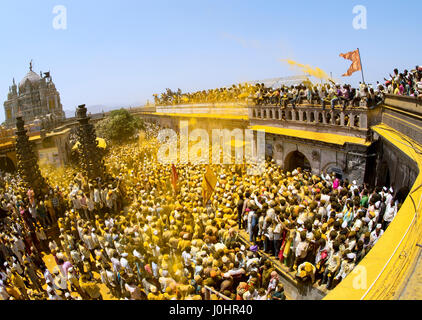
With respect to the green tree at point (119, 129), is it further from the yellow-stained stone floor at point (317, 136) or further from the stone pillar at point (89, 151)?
the yellow-stained stone floor at point (317, 136)

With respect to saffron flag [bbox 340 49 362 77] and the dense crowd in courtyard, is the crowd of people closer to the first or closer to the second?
saffron flag [bbox 340 49 362 77]

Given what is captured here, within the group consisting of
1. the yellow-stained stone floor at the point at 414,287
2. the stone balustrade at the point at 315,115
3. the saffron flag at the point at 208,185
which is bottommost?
the saffron flag at the point at 208,185

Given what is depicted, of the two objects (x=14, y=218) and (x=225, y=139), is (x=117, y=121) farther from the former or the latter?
(x=14, y=218)

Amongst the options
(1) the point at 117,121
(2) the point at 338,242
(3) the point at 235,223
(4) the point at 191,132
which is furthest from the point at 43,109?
(2) the point at 338,242

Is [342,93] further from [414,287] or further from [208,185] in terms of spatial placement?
[414,287]

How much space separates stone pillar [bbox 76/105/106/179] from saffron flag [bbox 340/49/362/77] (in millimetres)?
14407

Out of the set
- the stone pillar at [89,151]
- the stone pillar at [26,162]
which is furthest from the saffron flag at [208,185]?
the stone pillar at [26,162]

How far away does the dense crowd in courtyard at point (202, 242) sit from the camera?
23.7 feet

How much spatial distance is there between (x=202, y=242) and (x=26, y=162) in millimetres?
13758

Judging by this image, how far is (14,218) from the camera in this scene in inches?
614

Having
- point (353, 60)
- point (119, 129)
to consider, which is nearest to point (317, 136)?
point (353, 60)

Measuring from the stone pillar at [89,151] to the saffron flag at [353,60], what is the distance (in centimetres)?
1441
